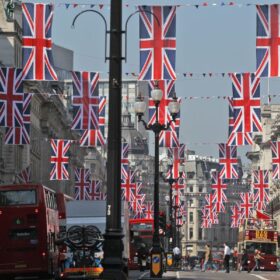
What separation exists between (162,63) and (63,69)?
153993 millimetres

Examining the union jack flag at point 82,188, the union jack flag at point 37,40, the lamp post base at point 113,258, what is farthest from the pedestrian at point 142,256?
the lamp post base at point 113,258

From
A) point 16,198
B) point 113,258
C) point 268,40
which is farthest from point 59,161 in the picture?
point 113,258

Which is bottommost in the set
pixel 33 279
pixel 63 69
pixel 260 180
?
pixel 33 279

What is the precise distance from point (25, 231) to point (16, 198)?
1286mm

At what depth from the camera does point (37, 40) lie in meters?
39.6

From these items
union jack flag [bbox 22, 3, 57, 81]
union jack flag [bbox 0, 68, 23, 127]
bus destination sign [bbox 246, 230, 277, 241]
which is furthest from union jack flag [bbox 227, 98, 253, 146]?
bus destination sign [bbox 246, 230, 277, 241]

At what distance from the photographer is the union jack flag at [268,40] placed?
36.5m

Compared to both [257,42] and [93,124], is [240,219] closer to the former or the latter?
[93,124]

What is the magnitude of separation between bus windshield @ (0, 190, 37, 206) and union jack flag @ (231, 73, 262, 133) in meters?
11.0

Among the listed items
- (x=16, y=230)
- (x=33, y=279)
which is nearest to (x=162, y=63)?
(x=16, y=230)

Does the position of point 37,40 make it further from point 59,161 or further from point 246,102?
point 59,161

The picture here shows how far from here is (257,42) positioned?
36.7 metres

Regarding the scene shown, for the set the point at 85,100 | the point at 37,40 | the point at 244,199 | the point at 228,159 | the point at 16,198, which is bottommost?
the point at 16,198

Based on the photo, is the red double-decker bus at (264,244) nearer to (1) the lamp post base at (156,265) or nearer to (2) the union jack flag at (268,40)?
(1) the lamp post base at (156,265)
